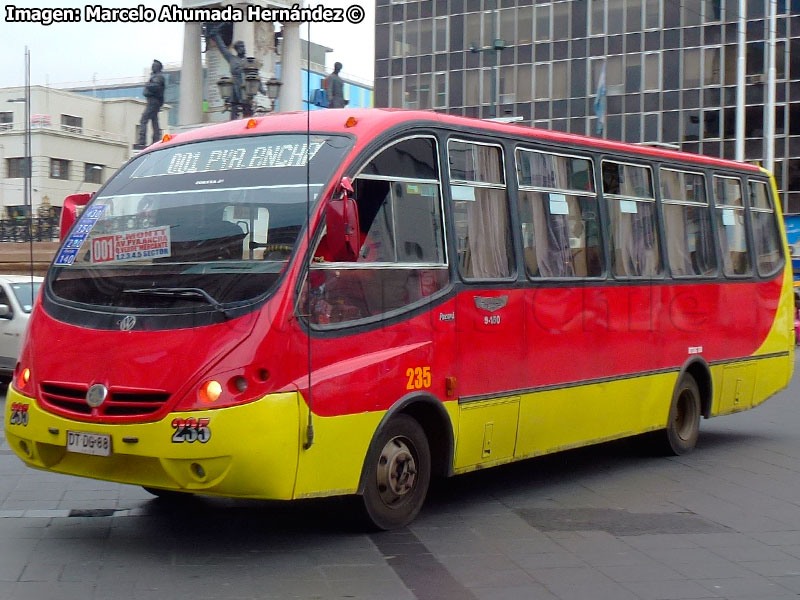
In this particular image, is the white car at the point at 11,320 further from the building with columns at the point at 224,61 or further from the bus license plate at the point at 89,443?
the building with columns at the point at 224,61

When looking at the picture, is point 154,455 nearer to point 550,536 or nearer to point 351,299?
point 351,299

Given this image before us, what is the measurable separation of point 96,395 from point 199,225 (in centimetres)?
124

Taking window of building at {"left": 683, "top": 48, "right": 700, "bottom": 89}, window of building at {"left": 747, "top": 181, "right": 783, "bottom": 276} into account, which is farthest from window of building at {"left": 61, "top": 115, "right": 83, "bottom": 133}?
window of building at {"left": 747, "top": 181, "right": 783, "bottom": 276}

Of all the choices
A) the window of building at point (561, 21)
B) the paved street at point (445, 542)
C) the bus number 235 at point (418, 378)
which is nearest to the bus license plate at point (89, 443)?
the paved street at point (445, 542)

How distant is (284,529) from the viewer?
8.15 m

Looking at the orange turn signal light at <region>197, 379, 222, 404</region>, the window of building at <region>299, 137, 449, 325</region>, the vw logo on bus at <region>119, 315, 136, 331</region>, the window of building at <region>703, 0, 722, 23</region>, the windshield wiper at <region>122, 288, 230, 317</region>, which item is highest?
the window of building at <region>703, 0, 722, 23</region>

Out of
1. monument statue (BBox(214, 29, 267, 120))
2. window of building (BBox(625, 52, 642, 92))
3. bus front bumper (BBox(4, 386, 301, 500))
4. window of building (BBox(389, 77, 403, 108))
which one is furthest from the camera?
window of building (BBox(389, 77, 403, 108))

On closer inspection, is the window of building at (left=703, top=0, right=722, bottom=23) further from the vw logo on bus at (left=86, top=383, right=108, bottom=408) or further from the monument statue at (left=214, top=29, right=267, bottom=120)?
the vw logo on bus at (left=86, top=383, right=108, bottom=408)

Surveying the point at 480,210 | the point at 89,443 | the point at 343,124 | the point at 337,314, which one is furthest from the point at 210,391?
the point at 480,210

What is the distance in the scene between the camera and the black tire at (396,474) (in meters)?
7.79

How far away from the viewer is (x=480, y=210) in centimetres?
905

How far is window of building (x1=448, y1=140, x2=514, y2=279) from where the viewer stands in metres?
8.82

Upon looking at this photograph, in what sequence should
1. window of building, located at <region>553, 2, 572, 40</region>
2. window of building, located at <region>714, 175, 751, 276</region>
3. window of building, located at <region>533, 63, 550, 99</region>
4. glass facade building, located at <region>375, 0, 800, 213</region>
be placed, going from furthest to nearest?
window of building, located at <region>533, 63, 550, 99</region>
window of building, located at <region>553, 2, 572, 40</region>
glass facade building, located at <region>375, 0, 800, 213</region>
window of building, located at <region>714, 175, 751, 276</region>

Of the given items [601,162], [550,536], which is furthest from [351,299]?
[601,162]
